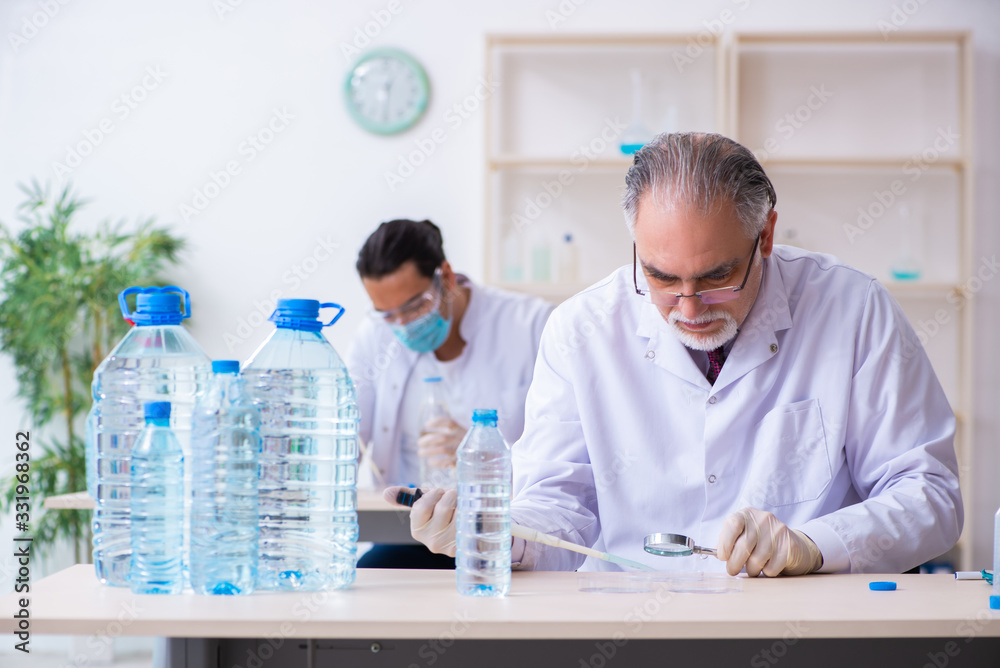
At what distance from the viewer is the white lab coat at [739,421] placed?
4.79 feet

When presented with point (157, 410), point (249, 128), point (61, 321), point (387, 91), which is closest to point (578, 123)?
point (387, 91)

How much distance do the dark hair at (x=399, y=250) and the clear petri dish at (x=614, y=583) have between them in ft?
4.69

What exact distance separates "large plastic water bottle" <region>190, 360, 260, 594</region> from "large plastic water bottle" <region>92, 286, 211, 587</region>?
0.13 ft

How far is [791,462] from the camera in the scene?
1.49 m

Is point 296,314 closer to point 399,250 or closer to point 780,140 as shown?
point 399,250

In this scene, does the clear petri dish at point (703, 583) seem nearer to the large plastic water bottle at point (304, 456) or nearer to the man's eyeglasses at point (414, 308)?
the large plastic water bottle at point (304, 456)

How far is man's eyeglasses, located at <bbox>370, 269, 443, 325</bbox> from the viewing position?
8.27ft

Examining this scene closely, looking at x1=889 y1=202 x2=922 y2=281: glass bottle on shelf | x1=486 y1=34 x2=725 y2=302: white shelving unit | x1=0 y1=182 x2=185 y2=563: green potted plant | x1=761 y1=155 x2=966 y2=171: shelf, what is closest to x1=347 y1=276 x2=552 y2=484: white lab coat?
x1=486 y1=34 x2=725 y2=302: white shelving unit

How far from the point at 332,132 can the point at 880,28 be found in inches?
91.7

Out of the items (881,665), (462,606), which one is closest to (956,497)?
(881,665)

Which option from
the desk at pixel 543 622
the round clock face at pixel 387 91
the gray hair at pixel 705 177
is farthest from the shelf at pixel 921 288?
the desk at pixel 543 622

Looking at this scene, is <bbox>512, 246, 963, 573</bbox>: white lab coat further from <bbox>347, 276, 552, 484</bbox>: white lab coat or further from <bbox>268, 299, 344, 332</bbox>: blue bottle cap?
<bbox>347, 276, 552, 484</bbox>: white lab coat

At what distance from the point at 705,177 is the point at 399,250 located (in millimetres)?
1248

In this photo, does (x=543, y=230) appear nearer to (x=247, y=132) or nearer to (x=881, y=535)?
(x=247, y=132)
